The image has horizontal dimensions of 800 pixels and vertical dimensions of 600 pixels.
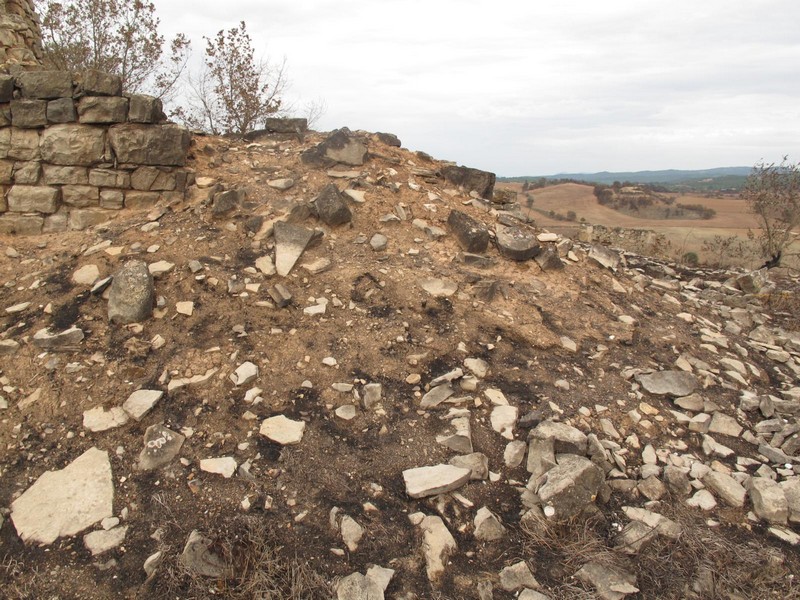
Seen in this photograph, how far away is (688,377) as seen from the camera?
341 cm

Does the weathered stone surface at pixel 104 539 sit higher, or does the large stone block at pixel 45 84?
the large stone block at pixel 45 84

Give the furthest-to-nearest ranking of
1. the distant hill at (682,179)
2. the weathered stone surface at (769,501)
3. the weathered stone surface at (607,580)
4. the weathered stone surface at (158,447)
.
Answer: the distant hill at (682,179) < the weathered stone surface at (158,447) < the weathered stone surface at (769,501) < the weathered stone surface at (607,580)

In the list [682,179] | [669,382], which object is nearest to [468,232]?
[669,382]

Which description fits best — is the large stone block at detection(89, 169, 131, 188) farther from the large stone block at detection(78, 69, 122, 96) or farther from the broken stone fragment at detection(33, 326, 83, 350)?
the broken stone fragment at detection(33, 326, 83, 350)

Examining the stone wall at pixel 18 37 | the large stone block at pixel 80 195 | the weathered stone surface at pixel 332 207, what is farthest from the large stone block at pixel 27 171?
the weathered stone surface at pixel 332 207

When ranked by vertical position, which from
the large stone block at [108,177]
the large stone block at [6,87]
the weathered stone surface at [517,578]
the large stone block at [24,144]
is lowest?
Result: the weathered stone surface at [517,578]

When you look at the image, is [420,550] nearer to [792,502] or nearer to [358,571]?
[358,571]

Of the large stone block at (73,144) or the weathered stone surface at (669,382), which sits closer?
the weathered stone surface at (669,382)

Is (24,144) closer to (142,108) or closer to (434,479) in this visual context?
(142,108)

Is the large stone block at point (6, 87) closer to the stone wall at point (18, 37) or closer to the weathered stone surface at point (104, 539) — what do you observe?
the stone wall at point (18, 37)

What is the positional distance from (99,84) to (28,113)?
750mm

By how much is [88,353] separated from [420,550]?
8.50 feet

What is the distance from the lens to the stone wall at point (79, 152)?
174 inches

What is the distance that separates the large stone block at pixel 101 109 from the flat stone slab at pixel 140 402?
294cm
